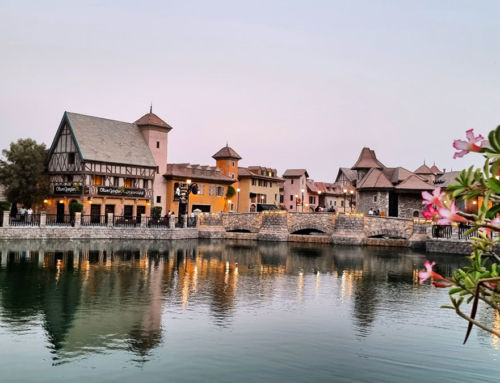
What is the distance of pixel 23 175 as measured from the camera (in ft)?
190

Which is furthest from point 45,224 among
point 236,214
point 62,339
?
point 62,339

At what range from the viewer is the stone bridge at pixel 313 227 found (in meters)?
56.1

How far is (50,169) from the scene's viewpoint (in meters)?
60.9

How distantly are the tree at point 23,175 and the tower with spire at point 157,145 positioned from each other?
14415 mm

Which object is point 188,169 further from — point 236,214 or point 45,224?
point 45,224

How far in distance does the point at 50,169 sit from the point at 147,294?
41.7 meters

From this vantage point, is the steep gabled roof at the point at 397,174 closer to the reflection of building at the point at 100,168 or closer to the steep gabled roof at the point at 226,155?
the steep gabled roof at the point at 226,155

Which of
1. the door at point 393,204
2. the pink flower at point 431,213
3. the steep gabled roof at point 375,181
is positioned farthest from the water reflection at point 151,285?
the steep gabled roof at point 375,181

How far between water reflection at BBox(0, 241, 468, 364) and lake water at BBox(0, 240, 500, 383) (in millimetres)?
80

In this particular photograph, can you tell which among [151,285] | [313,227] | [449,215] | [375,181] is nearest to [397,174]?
[375,181]

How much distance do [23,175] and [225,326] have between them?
46.9 meters

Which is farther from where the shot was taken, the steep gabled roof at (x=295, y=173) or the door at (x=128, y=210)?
the steep gabled roof at (x=295, y=173)

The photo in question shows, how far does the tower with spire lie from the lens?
6838 cm

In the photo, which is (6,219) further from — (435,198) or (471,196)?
(435,198)
